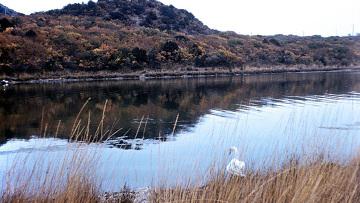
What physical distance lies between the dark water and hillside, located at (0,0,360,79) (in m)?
8.40

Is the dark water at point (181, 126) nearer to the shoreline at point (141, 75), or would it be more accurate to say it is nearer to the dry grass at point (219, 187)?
the dry grass at point (219, 187)

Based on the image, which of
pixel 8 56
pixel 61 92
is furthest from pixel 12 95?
pixel 8 56

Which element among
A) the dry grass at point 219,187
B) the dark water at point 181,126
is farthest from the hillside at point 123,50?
the dry grass at point 219,187

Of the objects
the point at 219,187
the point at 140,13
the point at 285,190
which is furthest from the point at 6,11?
the point at 285,190

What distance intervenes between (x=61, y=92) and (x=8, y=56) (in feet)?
42.8

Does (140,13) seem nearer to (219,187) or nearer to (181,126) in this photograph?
(181,126)

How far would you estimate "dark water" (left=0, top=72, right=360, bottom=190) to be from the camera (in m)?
8.53

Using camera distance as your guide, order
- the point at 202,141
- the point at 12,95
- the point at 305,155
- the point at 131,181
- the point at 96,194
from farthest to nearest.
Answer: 1. the point at 12,95
2. the point at 202,141
3. the point at 131,181
4. the point at 305,155
5. the point at 96,194

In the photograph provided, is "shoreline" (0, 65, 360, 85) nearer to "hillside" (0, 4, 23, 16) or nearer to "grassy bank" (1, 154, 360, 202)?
"grassy bank" (1, 154, 360, 202)

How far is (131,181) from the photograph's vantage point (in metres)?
9.13

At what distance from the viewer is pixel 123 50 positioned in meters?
46.0

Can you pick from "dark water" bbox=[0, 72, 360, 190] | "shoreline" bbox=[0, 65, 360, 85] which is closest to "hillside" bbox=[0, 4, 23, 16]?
"shoreline" bbox=[0, 65, 360, 85]

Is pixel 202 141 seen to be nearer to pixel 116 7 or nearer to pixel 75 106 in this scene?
pixel 75 106

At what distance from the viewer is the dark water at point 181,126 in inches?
336
